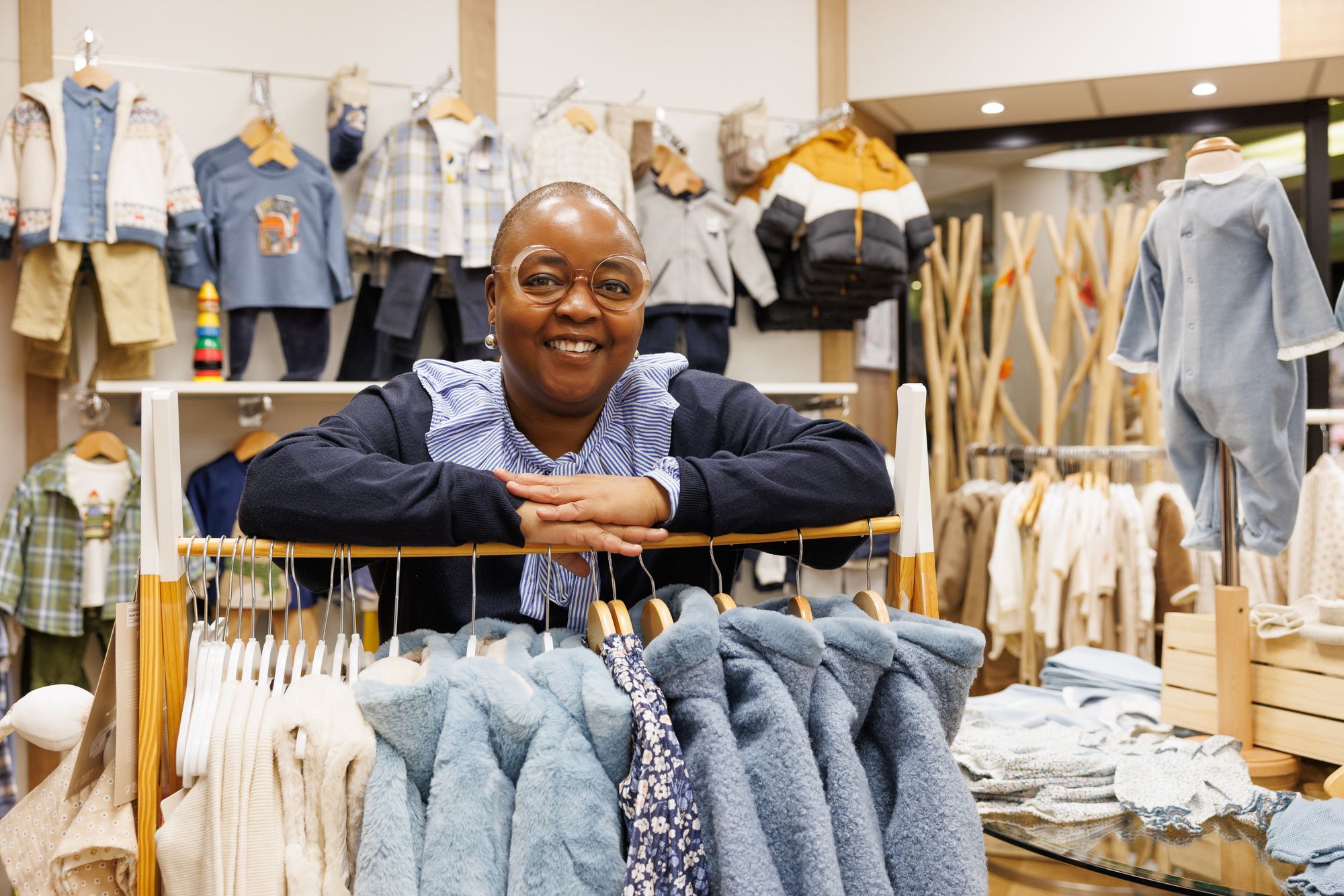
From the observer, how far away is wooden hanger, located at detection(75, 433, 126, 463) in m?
3.11

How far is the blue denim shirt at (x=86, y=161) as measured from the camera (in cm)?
296

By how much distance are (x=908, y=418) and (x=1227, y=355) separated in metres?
1.07

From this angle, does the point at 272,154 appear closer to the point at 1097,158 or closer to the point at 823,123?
the point at 823,123

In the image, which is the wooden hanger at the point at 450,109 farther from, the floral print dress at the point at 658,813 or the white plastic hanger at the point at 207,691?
the floral print dress at the point at 658,813

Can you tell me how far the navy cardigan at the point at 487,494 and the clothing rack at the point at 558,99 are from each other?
6.79 ft

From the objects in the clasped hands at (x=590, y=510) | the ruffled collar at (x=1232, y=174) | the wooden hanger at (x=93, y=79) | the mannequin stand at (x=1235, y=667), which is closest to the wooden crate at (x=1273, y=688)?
the mannequin stand at (x=1235, y=667)

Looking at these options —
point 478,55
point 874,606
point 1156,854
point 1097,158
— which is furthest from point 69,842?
point 1097,158

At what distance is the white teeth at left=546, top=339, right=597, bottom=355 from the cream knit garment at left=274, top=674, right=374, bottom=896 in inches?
22.8

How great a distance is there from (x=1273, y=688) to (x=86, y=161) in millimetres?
3200

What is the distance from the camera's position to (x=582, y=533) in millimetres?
1188

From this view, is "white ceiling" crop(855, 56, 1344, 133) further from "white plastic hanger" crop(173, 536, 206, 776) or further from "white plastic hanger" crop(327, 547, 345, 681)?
"white plastic hanger" crop(173, 536, 206, 776)

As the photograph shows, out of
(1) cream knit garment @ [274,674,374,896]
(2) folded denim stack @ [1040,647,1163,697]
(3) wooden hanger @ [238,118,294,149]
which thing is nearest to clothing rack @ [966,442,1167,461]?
(2) folded denim stack @ [1040,647,1163,697]

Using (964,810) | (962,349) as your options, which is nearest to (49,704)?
(964,810)

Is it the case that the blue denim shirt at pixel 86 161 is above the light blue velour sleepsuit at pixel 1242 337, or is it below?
above
